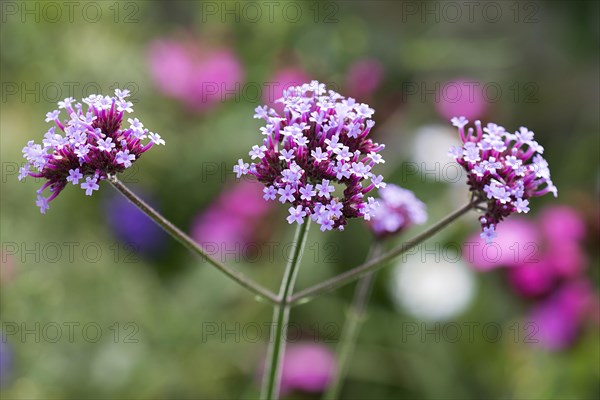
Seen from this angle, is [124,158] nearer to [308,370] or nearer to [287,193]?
[287,193]

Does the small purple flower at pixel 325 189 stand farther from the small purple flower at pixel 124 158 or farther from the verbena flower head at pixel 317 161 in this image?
the small purple flower at pixel 124 158

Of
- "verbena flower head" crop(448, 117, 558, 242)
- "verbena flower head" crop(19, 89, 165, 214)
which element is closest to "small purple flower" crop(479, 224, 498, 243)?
"verbena flower head" crop(448, 117, 558, 242)

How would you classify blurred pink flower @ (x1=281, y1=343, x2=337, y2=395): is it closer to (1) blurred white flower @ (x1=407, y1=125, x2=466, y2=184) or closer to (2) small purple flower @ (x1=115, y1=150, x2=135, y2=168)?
(1) blurred white flower @ (x1=407, y1=125, x2=466, y2=184)

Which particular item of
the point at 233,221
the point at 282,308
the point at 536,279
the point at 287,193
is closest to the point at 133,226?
the point at 233,221

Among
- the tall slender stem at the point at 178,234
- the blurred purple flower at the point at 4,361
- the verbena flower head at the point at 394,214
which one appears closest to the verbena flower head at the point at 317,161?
the tall slender stem at the point at 178,234

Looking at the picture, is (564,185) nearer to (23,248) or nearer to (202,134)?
(202,134)

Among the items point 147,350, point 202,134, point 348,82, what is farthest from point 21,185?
point 348,82
